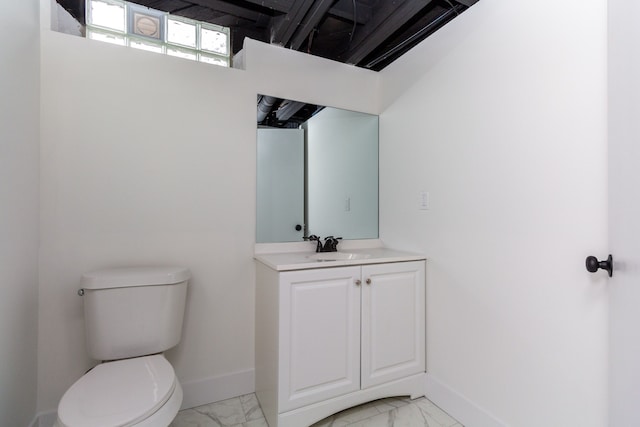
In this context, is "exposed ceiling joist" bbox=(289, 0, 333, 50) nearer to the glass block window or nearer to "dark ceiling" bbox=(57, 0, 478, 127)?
"dark ceiling" bbox=(57, 0, 478, 127)

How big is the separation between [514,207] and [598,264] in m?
0.41

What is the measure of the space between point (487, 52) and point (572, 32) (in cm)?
36

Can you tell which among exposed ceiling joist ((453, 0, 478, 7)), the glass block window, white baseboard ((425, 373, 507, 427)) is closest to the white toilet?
the glass block window

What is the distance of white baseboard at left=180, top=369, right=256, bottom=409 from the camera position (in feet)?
5.51

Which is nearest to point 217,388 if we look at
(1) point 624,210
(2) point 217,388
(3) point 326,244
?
(2) point 217,388

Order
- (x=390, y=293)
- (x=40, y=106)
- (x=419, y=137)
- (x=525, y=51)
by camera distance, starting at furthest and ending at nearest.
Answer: (x=419, y=137) < (x=390, y=293) < (x=40, y=106) < (x=525, y=51)

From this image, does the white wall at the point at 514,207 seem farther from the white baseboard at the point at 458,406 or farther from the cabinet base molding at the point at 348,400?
the cabinet base molding at the point at 348,400

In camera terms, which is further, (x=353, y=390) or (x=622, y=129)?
(x=353, y=390)

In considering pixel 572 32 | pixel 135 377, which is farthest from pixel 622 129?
pixel 135 377

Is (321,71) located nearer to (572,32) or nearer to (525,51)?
(525,51)

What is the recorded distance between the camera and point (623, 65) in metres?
0.85

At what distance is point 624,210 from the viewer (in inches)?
33.4

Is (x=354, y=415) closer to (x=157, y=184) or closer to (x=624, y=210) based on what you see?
(x=624, y=210)

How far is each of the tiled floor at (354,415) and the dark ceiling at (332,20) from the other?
223cm
